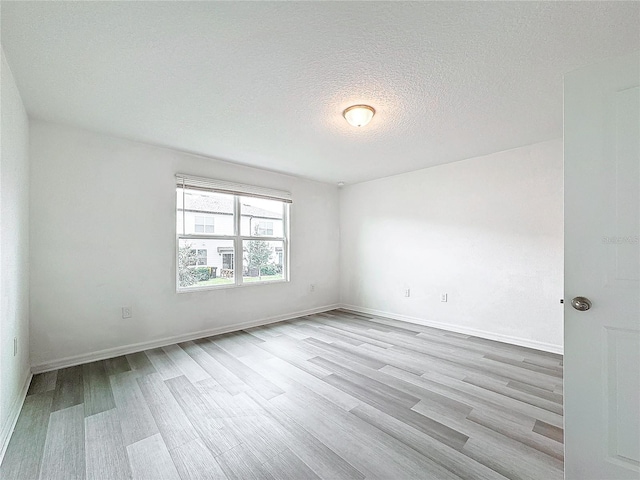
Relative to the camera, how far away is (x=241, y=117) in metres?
2.63

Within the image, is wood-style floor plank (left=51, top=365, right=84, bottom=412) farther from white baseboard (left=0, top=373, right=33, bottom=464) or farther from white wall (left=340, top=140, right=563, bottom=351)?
white wall (left=340, top=140, right=563, bottom=351)

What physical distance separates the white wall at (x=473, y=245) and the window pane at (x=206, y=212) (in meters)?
2.38

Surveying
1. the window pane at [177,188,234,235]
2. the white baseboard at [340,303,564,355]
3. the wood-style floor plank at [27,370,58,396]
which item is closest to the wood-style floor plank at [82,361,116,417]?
the wood-style floor plank at [27,370,58,396]

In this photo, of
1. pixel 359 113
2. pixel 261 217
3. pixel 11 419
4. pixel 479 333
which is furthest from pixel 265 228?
Answer: pixel 479 333

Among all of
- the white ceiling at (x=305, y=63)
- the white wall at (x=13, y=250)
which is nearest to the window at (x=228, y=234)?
the white ceiling at (x=305, y=63)

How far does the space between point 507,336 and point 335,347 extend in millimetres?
2181

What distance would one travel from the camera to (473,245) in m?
3.86

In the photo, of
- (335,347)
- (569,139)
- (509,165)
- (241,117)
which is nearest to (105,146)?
(241,117)

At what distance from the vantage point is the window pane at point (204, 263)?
12.0 ft

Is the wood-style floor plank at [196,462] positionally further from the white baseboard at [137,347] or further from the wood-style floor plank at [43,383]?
the white baseboard at [137,347]

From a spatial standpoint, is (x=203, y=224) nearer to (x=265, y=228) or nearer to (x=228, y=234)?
(x=228, y=234)

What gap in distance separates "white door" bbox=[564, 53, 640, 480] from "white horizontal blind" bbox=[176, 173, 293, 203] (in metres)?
3.60

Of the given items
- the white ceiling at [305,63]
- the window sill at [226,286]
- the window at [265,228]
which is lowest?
the window sill at [226,286]

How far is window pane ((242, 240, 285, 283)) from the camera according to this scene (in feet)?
14.1
